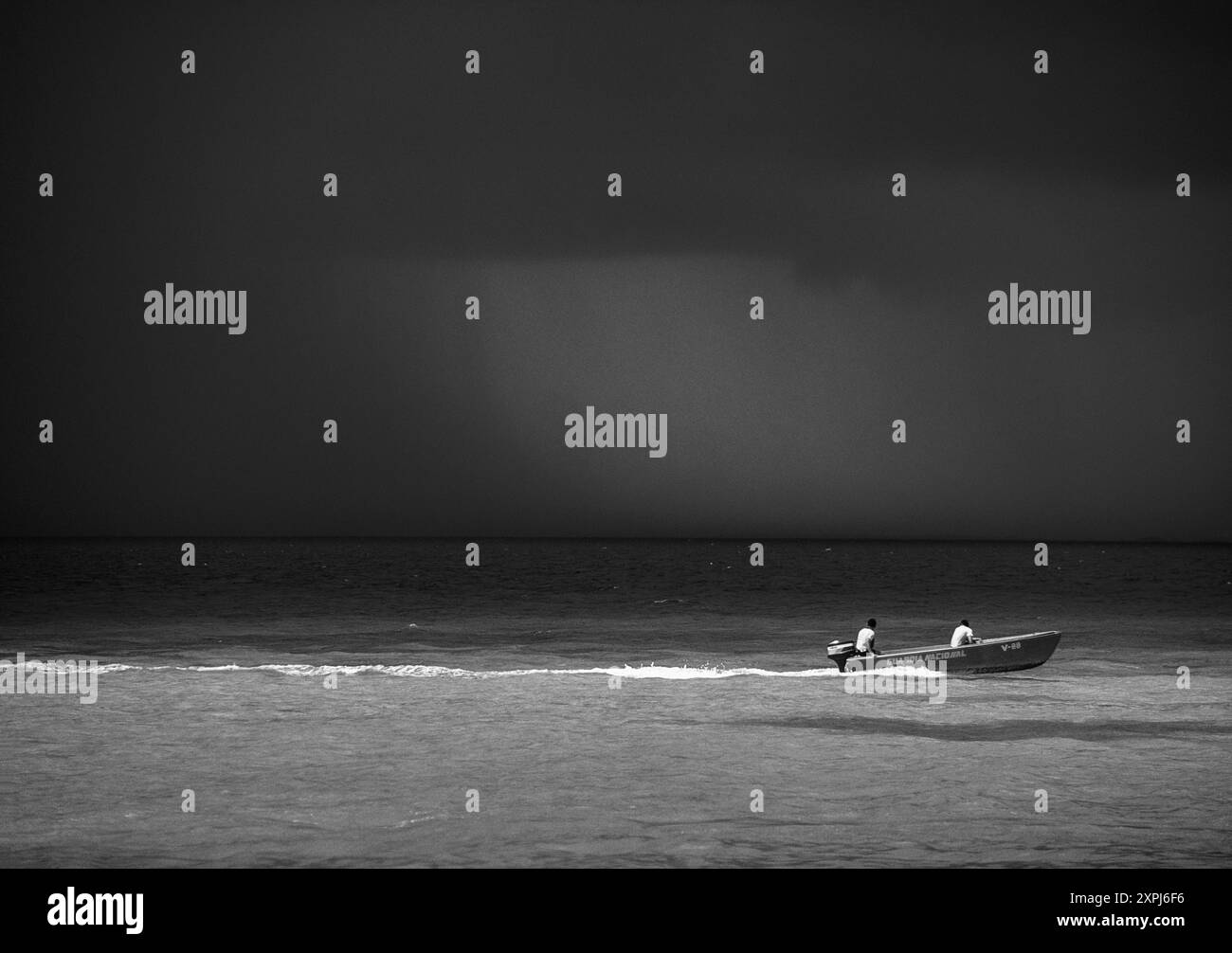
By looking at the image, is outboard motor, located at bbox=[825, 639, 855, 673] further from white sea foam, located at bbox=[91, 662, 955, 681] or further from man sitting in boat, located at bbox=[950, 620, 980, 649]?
man sitting in boat, located at bbox=[950, 620, 980, 649]

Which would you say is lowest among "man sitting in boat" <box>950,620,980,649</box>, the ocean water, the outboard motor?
the ocean water

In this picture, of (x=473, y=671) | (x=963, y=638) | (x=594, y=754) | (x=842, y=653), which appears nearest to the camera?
(x=594, y=754)

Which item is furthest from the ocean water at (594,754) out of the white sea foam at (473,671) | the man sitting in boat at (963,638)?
the man sitting in boat at (963,638)

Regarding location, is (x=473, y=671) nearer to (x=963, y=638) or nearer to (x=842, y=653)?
(x=842, y=653)

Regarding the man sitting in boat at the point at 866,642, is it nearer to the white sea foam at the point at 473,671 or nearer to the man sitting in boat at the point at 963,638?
the man sitting in boat at the point at 963,638

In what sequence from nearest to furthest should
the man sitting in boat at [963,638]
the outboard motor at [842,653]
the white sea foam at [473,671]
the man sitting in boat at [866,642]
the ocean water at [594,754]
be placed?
the ocean water at [594,754], the man sitting in boat at [866,642], the man sitting in boat at [963,638], the outboard motor at [842,653], the white sea foam at [473,671]

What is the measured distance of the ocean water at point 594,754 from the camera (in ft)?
55.5

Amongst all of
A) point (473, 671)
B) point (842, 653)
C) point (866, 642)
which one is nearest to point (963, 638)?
point (866, 642)

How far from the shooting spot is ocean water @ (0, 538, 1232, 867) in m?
16.9

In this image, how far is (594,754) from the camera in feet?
79.7

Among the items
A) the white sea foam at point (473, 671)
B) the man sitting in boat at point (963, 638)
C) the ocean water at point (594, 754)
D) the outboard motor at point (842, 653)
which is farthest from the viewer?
the white sea foam at point (473, 671)

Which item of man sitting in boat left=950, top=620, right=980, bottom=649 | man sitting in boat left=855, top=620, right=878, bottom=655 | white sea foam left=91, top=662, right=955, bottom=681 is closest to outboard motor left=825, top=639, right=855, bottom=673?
man sitting in boat left=855, top=620, right=878, bottom=655

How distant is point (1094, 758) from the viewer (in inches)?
916
